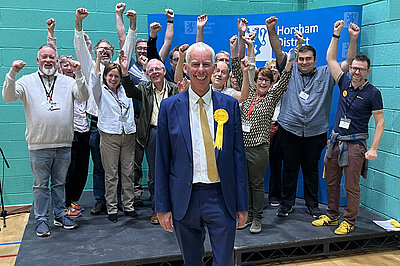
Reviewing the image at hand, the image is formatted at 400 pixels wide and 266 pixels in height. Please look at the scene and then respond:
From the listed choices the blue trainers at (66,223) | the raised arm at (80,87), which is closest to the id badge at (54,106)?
the raised arm at (80,87)

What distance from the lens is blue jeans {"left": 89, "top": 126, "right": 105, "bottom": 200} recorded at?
366 centimetres

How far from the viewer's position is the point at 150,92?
3.35 m

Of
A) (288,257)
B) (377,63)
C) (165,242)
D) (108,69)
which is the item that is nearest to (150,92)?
(108,69)

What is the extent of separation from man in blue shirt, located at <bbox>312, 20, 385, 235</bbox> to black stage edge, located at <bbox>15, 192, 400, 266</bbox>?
0.18 metres

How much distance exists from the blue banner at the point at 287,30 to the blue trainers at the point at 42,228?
215 centimetres

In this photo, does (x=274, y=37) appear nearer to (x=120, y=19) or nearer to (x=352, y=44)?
(x=352, y=44)

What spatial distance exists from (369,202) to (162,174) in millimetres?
2839

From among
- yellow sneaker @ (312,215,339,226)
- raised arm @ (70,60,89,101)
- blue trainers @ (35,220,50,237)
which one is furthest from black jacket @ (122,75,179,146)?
yellow sneaker @ (312,215,339,226)

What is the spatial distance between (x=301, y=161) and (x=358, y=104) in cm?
84

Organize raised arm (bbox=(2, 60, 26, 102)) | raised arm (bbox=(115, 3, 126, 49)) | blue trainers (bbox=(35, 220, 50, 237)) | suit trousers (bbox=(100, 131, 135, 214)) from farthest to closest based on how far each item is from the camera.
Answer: raised arm (bbox=(115, 3, 126, 49)) → suit trousers (bbox=(100, 131, 135, 214)) → blue trainers (bbox=(35, 220, 50, 237)) → raised arm (bbox=(2, 60, 26, 102))

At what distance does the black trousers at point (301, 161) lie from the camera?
11.9 ft

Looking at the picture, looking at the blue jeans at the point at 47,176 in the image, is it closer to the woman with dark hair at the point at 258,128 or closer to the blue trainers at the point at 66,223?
the blue trainers at the point at 66,223

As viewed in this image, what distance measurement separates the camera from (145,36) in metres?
4.71

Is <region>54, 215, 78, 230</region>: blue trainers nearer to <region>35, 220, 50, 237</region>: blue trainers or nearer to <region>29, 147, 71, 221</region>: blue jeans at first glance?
<region>29, 147, 71, 221</region>: blue jeans
